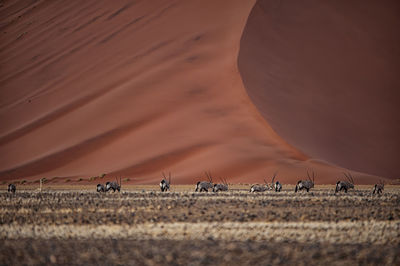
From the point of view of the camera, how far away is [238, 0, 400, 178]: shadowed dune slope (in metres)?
29.5

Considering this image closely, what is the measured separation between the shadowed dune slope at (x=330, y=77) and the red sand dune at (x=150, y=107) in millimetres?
645

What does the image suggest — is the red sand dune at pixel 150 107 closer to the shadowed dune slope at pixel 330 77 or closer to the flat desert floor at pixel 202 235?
the shadowed dune slope at pixel 330 77

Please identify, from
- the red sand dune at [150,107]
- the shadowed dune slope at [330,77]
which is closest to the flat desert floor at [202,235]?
the red sand dune at [150,107]

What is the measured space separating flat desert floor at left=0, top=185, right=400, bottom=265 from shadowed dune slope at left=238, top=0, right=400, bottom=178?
1704 cm

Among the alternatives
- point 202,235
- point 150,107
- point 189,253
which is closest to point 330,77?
point 150,107

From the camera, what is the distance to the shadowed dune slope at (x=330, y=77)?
96.6 feet

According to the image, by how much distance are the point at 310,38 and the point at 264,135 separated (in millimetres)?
11009

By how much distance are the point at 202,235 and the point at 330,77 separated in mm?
27561

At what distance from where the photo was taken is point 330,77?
34.1 m

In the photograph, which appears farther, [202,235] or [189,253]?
[202,235]

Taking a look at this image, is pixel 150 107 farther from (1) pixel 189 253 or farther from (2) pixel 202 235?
(1) pixel 189 253

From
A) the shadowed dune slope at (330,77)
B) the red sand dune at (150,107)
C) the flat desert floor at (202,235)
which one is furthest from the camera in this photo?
the shadowed dune slope at (330,77)

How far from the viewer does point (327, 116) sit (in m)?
31.2

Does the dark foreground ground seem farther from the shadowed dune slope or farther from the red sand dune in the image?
the shadowed dune slope
